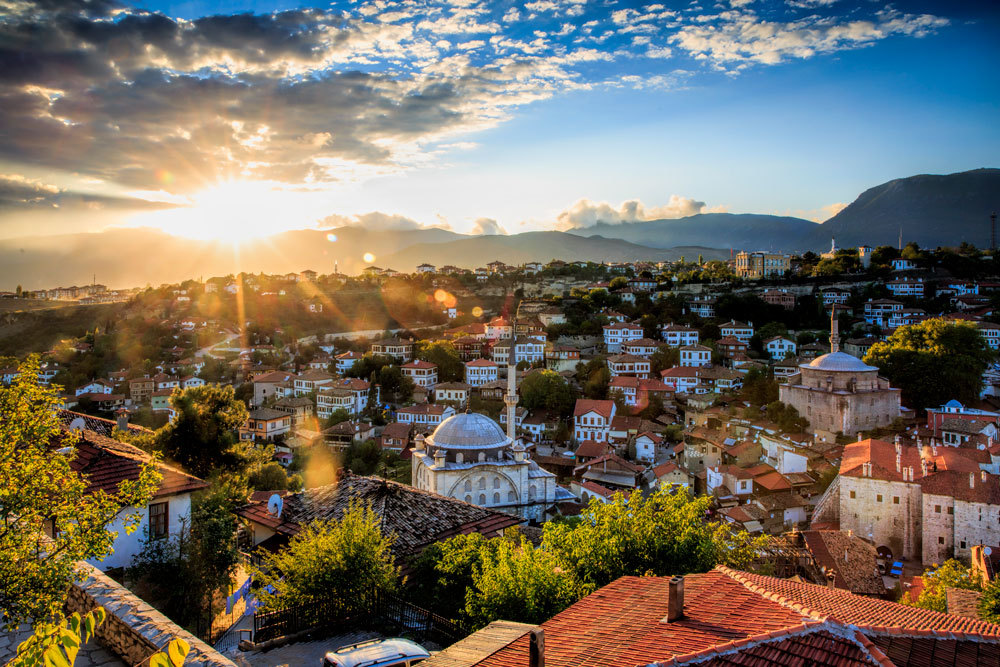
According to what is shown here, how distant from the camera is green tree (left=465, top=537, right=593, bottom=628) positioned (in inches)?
293

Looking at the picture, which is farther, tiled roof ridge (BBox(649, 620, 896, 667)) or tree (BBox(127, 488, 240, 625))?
tree (BBox(127, 488, 240, 625))

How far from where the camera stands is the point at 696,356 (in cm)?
4325

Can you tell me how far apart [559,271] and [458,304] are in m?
15.0

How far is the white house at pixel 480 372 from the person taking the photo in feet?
151

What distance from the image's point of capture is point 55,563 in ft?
15.4

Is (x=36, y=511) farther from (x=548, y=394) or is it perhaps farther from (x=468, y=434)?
(x=548, y=394)

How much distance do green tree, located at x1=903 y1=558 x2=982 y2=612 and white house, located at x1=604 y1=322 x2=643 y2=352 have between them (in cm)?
3452

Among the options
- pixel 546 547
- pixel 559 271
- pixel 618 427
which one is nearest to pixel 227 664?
pixel 546 547

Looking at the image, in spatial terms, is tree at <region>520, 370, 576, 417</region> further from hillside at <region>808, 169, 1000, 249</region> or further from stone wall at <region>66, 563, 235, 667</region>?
hillside at <region>808, 169, 1000, 249</region>

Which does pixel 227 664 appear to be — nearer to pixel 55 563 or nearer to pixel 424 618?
pixel 55 563

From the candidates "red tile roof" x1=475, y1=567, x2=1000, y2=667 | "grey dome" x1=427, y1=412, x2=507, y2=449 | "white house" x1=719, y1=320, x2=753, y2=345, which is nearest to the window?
"red tile roof" x1=475, y1=567, x2=1000, y2=667

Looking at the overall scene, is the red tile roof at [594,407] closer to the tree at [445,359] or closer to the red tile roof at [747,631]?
the tree at [445,359]

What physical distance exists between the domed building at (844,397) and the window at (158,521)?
27526 mm

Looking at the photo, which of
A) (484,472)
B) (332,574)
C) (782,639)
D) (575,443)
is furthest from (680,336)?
(782,639)
